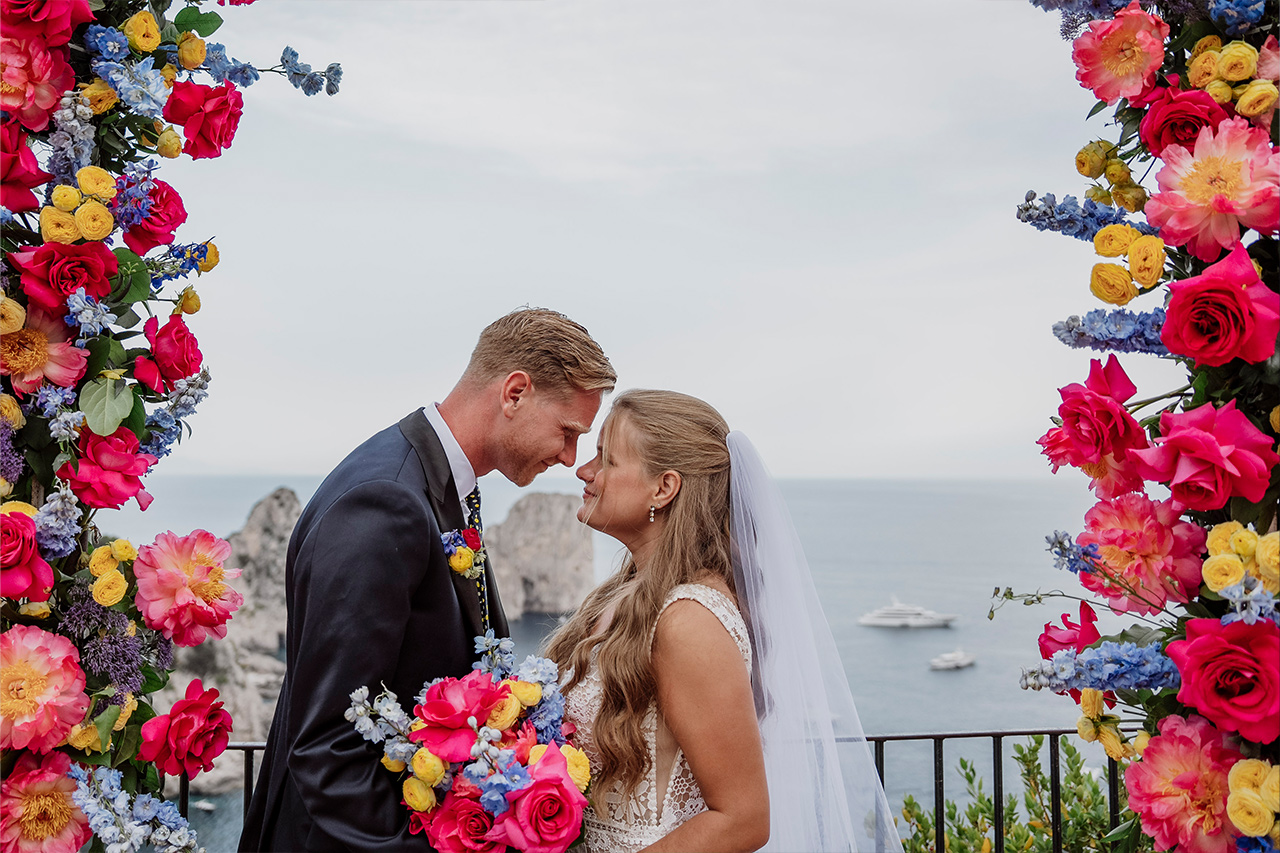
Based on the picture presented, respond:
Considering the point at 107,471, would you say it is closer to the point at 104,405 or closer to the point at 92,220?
the point at 104,405

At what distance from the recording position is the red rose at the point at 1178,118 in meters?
1.60

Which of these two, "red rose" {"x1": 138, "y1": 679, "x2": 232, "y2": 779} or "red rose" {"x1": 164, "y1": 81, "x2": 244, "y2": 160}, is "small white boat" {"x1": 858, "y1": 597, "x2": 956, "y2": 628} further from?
"red rose" {"x1": 164, "y1": 81, "x2": 244, "y2": 160}

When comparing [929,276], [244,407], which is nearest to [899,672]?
[929,276]

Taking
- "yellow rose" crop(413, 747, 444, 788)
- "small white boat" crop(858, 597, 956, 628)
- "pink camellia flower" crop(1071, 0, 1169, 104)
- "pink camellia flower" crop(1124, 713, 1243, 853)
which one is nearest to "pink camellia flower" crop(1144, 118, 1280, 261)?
"pink camellia flower" crop(1071, 0, 1169, 104)

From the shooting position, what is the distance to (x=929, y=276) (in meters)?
45.3

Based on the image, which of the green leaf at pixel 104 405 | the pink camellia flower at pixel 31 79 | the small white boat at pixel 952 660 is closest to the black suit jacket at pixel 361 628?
the green leaf at pixel 104 405

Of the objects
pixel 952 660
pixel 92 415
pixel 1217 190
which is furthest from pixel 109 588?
pixel 952 660

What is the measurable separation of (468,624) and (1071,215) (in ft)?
5.61

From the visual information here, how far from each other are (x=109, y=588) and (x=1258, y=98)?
7.72 feet

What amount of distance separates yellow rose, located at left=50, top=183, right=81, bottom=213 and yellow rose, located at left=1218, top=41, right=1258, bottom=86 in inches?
86.4

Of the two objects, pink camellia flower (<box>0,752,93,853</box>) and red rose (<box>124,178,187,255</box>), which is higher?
red rose (<box>124,178,187,255</box>)

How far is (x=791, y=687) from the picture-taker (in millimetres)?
2432

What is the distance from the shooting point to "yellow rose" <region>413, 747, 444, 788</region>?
1815mm

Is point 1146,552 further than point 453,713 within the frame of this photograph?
No
